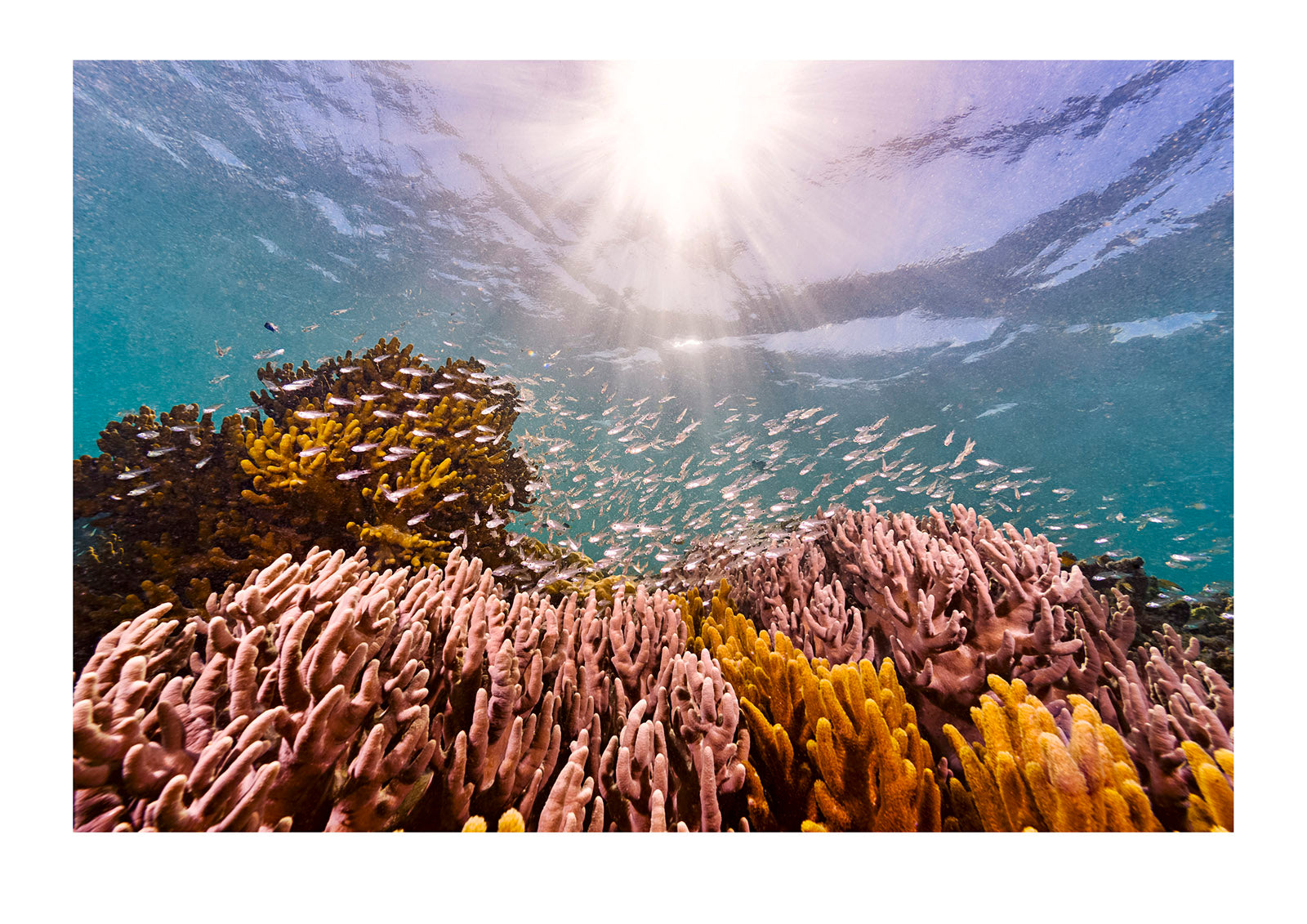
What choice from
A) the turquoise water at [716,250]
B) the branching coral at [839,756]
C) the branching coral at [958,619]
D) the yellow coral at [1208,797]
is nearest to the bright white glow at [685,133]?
the turquoise water at [716,250]

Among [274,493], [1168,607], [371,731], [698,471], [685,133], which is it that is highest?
[685,133]

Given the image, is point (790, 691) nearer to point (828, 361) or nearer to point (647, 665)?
point (647, 665)

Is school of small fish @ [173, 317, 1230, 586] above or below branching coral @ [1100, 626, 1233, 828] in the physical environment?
above

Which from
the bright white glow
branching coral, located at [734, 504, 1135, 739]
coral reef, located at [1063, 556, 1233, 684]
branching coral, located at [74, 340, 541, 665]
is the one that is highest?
the bright white glow

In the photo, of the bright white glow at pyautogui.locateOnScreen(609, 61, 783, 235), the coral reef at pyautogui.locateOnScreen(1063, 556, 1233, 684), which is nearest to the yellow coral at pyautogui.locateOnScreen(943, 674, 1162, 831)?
the coral reef at pyautogui.locateOnScreen(1063, 556, 1233, 684)

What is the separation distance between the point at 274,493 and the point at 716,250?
15.1 m

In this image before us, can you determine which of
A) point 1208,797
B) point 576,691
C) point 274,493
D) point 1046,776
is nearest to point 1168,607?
point 1208,797

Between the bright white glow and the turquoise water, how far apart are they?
1.14ft

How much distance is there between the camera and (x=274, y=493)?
396 cm

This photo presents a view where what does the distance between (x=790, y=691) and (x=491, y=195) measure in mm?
16465

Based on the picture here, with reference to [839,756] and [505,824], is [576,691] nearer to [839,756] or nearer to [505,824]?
[505,824]

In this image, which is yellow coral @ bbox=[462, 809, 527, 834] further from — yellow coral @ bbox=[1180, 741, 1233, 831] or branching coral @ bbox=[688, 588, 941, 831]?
yellow coral @ bbox=[1180, 741, 1233, 831]

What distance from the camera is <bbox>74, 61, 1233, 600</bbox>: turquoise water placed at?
32.6 ft
